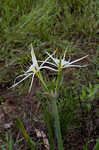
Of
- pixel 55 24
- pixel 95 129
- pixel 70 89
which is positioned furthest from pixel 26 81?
pixel 55 24

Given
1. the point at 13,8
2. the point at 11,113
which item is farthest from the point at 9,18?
the point at 11,113

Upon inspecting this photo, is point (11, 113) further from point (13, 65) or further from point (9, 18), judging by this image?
point (9, 18)

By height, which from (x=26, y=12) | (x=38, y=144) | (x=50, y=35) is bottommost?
(x=38, y=144)

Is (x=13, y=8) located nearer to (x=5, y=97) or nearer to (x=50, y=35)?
(x=50, y=35)

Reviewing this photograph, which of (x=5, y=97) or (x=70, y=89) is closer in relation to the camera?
(x=70, y=89)

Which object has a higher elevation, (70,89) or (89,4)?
(89,4)

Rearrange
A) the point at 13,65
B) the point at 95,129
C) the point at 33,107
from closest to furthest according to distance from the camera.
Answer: the point at 95,129
the point at 33,107
the point at 13,65

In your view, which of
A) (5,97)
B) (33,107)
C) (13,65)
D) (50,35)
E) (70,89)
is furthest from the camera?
(50,35)
